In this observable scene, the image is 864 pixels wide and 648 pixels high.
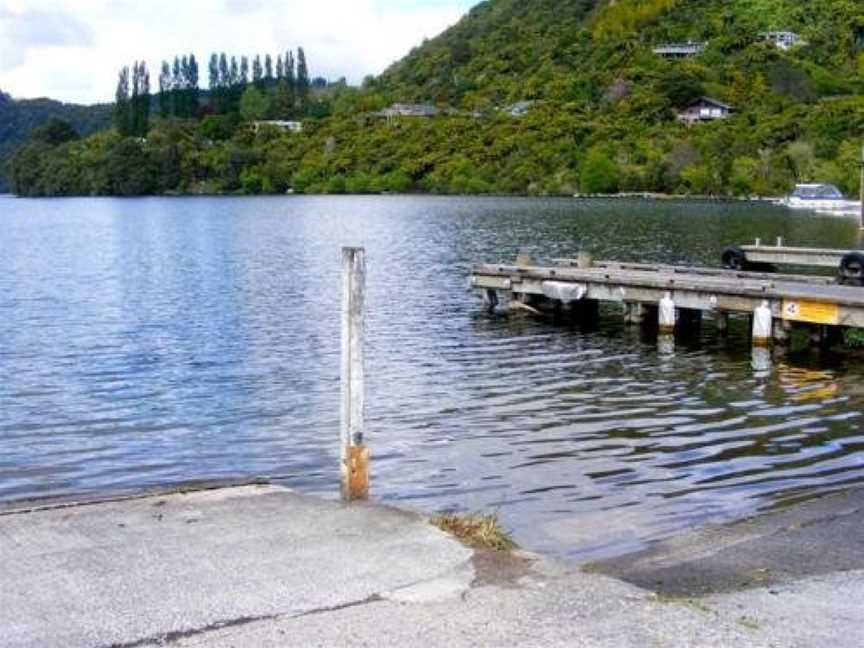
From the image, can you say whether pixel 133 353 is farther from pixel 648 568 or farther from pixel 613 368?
pixel 648 568

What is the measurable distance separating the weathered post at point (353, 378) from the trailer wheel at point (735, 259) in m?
27.2

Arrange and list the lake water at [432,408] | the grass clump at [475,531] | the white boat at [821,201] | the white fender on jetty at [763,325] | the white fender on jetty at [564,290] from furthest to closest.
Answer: the white boat at [821,201]
the white fender on jetty at [564,290]
the white fender on jetty at [763,325]
the lake water at [432,408]
the grass clump at [475,531]

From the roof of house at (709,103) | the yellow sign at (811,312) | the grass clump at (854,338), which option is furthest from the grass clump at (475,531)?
the roof of house at (709,103)

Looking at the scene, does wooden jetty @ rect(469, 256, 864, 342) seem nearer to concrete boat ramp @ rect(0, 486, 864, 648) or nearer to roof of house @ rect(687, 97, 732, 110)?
concrete boat ramp @ rect(0, 486, 864, 648)

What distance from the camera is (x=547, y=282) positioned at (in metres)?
31.0

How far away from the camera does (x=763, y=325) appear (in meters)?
24.8

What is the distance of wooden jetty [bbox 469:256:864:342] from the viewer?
23.8 m

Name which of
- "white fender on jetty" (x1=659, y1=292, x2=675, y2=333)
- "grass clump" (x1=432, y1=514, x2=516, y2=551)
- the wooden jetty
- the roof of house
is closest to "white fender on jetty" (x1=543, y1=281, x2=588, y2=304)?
the wooden jetty

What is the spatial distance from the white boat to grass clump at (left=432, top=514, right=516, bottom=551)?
9734 centimetres

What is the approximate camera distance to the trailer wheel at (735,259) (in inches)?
1371

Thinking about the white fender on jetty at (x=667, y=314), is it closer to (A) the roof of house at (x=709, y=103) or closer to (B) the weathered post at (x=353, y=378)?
(B) the weathered post at (x=353, y=378)

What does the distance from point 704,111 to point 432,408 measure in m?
176

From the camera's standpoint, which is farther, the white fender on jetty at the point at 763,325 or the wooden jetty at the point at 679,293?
the white fender on jetty at the point at 763,325

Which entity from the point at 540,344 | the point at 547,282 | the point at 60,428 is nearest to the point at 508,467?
the point at 60,428
